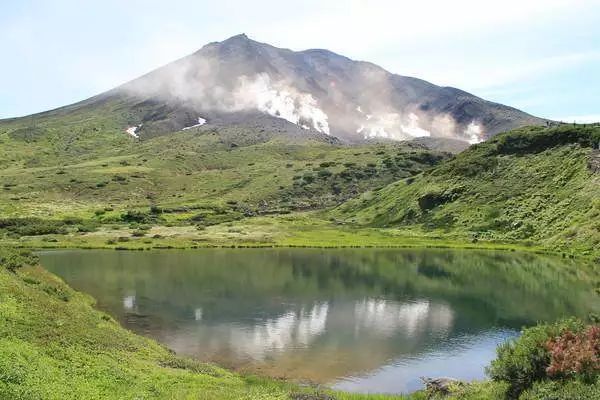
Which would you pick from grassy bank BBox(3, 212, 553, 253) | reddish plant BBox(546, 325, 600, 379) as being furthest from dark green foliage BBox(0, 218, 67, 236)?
reddish plant BBox(546, 325, 600, 379)

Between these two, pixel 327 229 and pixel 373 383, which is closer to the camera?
pixel 373 383

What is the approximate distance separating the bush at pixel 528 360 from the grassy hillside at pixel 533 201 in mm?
98416

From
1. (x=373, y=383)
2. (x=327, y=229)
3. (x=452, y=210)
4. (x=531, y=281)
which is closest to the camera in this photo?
(x=373, y=383)

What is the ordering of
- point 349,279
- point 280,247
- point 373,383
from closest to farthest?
point 373,383, point 349,279, point 280,247

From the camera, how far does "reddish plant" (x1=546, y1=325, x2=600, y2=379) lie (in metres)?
25.1

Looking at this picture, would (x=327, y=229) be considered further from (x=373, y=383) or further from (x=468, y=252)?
(x=373, y=383)

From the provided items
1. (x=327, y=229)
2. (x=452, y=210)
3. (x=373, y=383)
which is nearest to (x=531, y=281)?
(x=373, y=383)

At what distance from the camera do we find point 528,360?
28.5 meters

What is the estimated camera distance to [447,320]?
6900 centimetres

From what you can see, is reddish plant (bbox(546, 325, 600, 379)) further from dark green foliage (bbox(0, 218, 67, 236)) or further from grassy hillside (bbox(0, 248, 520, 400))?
dark green foliage (bbox(0, 218, 67, 236))

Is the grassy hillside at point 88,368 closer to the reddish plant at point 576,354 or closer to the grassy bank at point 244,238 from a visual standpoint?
the reddish plant at point 576,354

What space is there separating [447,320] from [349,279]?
108 ft

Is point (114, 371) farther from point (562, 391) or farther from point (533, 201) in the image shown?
point (533, 201)

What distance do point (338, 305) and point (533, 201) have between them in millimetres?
107028
